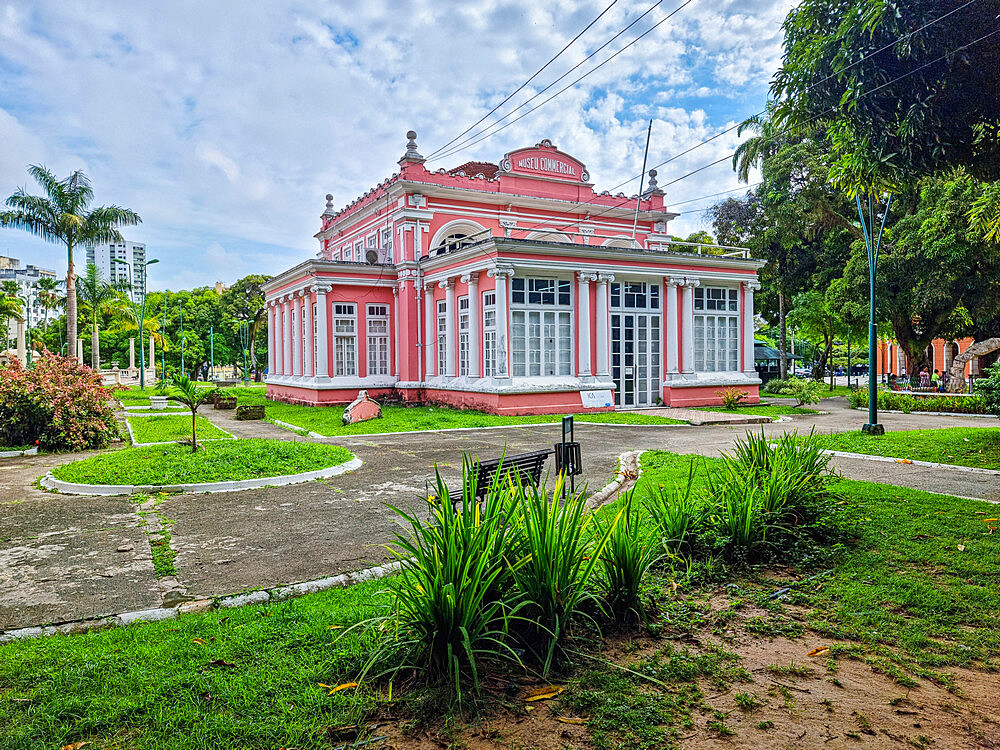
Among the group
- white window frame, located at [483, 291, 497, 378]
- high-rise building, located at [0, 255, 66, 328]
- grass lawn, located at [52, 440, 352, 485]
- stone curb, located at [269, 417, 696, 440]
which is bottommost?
stone curb, located at [269, 417, 696, 440]

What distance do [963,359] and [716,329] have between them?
10709 mm

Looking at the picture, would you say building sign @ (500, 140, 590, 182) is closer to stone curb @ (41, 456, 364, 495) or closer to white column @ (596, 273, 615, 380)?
white column @ (596, 273, 615, 380)

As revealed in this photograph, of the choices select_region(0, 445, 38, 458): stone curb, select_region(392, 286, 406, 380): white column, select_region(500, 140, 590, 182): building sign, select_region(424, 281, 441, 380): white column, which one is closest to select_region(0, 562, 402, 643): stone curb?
select_region(0, 445, 38, 458): stone curb

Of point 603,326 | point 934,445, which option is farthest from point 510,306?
point 934,445

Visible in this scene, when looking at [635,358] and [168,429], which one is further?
[635,358]

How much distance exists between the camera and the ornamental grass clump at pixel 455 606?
3.42 m

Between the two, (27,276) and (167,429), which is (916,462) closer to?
(167,429)

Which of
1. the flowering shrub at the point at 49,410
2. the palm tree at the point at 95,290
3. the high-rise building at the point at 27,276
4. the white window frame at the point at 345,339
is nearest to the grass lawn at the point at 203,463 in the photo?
the flowering shrub at the point at 49,410

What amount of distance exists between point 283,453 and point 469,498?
7714 mm

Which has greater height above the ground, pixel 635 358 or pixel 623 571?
pixel 635 358

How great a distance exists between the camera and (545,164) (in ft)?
91.7

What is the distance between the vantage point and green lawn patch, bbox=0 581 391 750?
117 inches

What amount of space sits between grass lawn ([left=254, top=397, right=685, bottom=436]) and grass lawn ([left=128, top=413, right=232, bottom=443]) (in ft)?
7.39

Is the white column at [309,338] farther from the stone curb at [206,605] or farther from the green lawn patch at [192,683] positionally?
the green lawn patch at [192,683]
